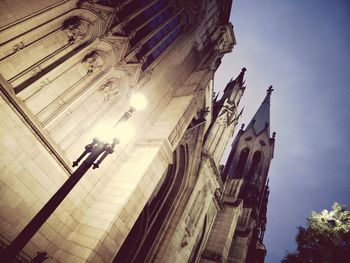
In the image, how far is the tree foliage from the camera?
1473cm

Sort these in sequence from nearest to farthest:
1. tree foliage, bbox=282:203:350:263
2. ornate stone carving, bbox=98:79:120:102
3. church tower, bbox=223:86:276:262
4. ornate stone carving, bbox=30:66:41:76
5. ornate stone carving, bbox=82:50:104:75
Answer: ornate stone carving, bbox=30:66:41:76
ornate stone carving, bbox=82:50:104:75
ornate stone carving, bbox=98:79:120:102
tree foliage, bbox=282:203:350:263
church tower, bbox=223:86:276:262

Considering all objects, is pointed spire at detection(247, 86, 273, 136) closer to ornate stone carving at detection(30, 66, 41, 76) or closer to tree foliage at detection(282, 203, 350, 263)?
tree foliage at detection(282, 203, 350, 263)

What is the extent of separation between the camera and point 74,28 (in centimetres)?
646

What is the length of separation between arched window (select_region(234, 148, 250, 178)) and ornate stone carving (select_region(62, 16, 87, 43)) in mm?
24657

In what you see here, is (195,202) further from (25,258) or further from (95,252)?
(25,258)

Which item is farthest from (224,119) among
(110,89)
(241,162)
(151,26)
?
(241,162)

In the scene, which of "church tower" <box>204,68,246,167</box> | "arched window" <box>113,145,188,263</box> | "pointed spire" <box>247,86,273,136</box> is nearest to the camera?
"arched window" <box>113,145,188,263</box>

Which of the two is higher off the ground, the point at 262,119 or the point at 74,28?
the point at 262,119

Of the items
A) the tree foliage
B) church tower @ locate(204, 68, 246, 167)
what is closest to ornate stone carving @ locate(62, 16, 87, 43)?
church tower @ locate(204, 68, 246, 167)

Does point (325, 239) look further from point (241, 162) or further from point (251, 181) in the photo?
point (241, 162)

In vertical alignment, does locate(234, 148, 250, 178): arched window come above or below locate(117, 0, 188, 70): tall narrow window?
above

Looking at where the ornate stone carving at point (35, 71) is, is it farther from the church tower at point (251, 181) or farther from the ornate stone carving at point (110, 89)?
the church tower at point (251, 181)

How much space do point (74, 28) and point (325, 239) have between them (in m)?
18.4

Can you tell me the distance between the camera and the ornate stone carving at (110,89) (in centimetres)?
742
